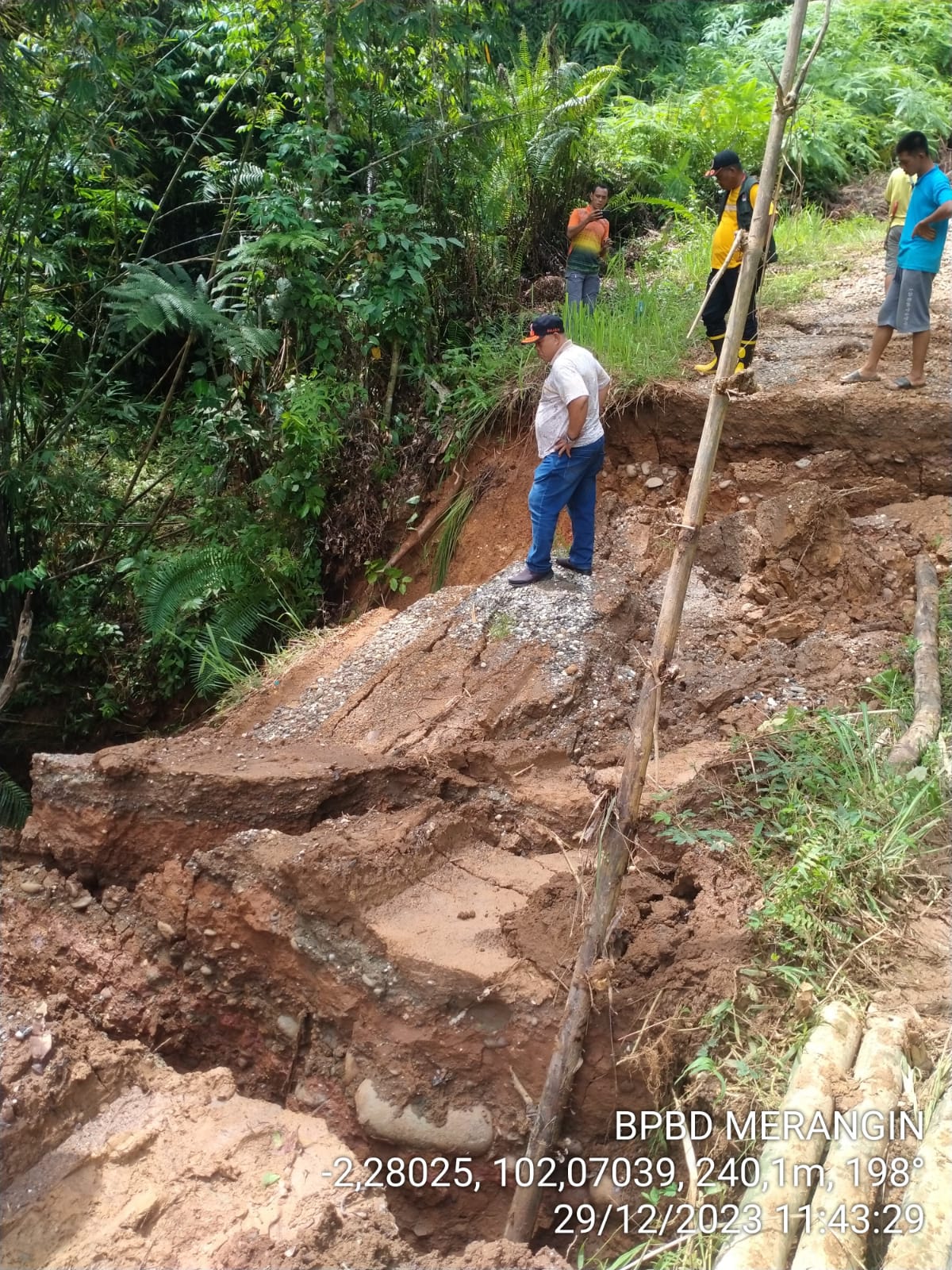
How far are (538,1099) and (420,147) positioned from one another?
6859mm

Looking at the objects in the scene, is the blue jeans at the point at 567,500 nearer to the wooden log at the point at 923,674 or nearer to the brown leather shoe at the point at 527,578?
the brown leather shoe at the point at 527,578

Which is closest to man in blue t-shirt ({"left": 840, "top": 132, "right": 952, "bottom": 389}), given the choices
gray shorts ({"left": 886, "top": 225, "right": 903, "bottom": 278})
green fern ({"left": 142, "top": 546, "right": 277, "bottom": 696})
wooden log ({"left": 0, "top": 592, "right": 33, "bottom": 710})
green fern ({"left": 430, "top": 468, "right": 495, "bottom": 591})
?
gray shorts ({"left": 886, "top": 225, "right": 903, "bottom": 278})

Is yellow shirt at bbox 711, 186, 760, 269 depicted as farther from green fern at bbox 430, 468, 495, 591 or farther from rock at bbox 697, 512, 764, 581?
green fern at bbox 430, 468, 495, 591

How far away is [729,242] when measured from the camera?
6.12m

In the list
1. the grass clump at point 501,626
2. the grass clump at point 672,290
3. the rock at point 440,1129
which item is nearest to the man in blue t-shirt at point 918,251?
the grass clump at point 672,290

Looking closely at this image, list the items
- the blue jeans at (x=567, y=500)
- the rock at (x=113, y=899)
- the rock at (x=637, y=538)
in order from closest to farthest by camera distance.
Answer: the rock at (x=113, y=899) < the blue jeans at (x=567, y=500) < the rock at (x=637, y=538)

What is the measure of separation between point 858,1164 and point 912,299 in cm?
502

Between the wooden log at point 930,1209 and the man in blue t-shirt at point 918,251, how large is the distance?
4.76 m

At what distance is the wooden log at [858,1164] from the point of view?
7.64 feet

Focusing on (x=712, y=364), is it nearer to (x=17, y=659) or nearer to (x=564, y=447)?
(x=564, y=447)

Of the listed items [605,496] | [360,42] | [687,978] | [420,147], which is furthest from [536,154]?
[687,978]

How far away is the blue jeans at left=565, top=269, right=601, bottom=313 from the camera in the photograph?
7.57m

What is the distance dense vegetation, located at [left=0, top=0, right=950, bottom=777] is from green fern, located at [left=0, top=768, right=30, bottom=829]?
1348mm

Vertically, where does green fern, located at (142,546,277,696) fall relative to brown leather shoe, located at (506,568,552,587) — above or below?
below
